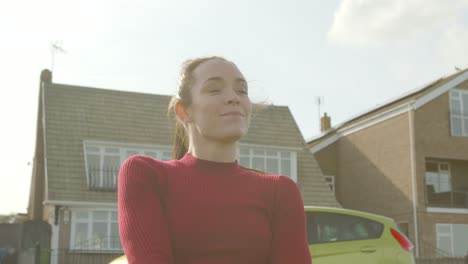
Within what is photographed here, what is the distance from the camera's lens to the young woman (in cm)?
197

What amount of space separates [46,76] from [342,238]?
24.9 meters

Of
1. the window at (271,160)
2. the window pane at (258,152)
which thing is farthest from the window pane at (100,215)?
the window pane at (258,152)

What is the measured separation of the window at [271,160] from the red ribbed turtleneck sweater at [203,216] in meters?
27.9

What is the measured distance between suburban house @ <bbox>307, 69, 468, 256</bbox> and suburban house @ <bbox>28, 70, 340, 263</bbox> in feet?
10.4

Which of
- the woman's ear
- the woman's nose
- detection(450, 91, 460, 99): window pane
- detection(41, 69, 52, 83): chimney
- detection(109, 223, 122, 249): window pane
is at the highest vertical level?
detection(41, 69, 52, 83): chimney

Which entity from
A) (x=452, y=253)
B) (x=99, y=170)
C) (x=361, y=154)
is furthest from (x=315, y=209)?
(x=361, y=154)

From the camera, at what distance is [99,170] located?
88.1 ft

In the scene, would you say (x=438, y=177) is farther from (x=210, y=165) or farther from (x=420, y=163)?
(x=210, y=165)

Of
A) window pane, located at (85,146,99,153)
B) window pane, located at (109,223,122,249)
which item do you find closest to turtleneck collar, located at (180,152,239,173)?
window pane, located at (109,223,122,249)

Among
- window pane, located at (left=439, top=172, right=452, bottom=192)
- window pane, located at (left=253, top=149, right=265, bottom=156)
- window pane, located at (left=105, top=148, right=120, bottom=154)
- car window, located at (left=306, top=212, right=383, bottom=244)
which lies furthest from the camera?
window pane, located at (left=439, top=172, right=452, bottom=192)

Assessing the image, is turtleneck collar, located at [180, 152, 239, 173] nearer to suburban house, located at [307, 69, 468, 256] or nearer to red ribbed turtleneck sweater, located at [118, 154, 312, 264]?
red ribbed turtleneck sweater, located at [118, 154, 312, 264]

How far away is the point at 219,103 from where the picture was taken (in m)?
2.14

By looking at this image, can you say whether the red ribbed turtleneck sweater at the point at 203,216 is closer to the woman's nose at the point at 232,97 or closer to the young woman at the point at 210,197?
the young woman at the point at 210,197

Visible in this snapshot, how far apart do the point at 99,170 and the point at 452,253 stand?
1560cm
